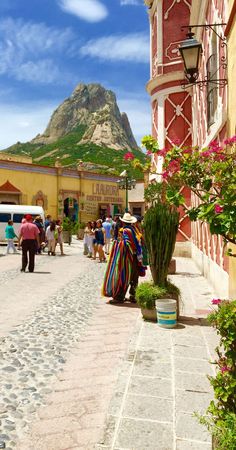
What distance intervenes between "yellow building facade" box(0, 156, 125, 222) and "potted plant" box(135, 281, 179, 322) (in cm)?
2211

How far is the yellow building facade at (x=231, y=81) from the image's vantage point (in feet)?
19.0

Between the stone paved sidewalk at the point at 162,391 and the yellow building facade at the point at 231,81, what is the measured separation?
2.84 feet

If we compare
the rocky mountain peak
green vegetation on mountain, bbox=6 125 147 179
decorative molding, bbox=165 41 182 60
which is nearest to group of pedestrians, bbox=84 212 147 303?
decorative molding, bbox=165 41 182 60

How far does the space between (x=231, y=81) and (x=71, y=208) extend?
26.9 meters

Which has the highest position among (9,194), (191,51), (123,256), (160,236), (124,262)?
(191,51)

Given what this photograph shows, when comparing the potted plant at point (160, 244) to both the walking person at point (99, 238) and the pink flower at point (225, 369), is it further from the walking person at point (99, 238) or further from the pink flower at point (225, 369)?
the walking person at point (99, 238)

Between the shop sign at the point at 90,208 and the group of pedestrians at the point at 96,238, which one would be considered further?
the shop sign at the point at 90,208

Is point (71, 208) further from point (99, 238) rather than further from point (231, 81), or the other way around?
point (231, 81)

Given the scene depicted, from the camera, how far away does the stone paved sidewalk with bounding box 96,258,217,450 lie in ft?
8.54

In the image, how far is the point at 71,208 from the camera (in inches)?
1272

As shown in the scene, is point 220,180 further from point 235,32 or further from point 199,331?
point 235,32

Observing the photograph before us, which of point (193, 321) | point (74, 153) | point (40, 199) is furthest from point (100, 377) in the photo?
point (74, 153)

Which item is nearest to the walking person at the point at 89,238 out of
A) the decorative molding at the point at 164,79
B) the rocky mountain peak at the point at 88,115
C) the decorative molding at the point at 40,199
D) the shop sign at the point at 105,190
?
the decorative molding at the point at 164,79

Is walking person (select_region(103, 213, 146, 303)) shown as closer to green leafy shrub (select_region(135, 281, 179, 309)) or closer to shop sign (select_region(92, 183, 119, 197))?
green leafy shrub (select_region(135, 281, 179, 309))
